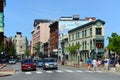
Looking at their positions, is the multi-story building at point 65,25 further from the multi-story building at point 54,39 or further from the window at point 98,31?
the window at point 98,31

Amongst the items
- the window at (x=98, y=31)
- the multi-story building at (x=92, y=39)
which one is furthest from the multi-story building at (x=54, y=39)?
the window at (x=98, y=31)

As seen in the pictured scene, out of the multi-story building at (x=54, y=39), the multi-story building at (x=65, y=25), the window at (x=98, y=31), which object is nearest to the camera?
the window at (x=98, y=31)

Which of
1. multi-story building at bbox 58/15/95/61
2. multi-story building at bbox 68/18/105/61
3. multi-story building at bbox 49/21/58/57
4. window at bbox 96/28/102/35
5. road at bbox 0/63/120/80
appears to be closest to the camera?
road at bbox 0/63/120/80

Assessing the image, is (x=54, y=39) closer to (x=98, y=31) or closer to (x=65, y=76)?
(x=98, y=31)

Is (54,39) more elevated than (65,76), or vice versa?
(54,39)

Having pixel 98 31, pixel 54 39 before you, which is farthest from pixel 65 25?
pixel 98 31

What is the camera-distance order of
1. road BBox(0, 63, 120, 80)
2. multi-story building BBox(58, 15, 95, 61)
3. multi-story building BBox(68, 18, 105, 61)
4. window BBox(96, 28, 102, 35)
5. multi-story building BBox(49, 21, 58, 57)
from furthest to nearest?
1. multi-story building BBox(49, 21, 58, 57)
2. multi-story building BBox(58, 15, 95, 61)
3. window BBox(96, 28, 102, 35)
4. multi-story building BBox(68, 18, 105, 61)
5. road BBox(0, 63, 120, 80)

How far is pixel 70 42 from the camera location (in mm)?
121500

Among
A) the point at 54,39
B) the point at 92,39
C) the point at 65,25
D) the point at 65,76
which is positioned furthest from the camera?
the point at 54,39

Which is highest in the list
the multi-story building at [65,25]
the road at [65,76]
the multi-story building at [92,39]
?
the multi-story building at [65,25]

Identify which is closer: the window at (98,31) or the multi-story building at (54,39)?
the window at (98,31)

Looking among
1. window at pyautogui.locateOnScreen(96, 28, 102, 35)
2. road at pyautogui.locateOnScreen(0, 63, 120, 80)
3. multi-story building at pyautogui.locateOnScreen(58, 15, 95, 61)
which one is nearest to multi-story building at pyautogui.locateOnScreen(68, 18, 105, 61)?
window at pyautogui.locateOnScreen(96, 28, 102, 35)

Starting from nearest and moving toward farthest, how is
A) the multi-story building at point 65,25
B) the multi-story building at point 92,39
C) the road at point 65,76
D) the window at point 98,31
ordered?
the road at point 65,76 → the multi-story building at point 92,39 → the window at point 98,31 → the multi-story building at point 65,25

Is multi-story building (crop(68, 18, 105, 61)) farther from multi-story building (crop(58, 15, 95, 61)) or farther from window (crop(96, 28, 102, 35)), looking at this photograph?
multi-story building (crop(58, 15, 95, 61))
